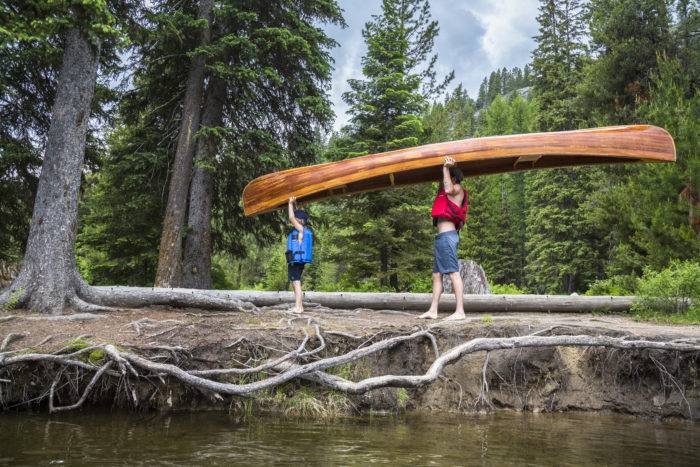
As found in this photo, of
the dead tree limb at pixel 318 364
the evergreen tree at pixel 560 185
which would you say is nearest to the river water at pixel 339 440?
the dead tree limb at pixel 318 364

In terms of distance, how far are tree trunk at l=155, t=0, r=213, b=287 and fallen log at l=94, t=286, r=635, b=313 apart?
206 cm

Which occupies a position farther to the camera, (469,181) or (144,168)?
(469,181)

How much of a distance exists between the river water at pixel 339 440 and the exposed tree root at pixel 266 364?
0.31 metres

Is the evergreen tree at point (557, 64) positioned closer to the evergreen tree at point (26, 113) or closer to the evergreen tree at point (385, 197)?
the evergreen tree at point (385, 197)

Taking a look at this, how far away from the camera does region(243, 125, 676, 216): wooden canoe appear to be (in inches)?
230

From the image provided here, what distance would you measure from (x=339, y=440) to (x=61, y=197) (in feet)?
16.5

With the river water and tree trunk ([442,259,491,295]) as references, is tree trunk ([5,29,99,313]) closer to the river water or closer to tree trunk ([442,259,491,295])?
the river water

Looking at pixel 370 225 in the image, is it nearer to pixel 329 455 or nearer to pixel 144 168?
pixel 144 168

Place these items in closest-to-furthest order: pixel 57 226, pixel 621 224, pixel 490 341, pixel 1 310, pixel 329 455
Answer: pixel 329 455
pixel 490 341
pixel 1 310
pixel 57 226
pixel 621 224

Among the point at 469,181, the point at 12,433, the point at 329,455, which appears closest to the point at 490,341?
the point at 329,455

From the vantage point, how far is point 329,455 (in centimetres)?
322

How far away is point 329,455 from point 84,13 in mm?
6439

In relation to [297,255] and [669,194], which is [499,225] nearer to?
[669,194]

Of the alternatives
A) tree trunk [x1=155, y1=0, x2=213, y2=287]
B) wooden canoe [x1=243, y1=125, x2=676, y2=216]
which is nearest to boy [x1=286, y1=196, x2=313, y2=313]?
wooden canoe [x1=243, y1=125, x2=676, y2=216]
